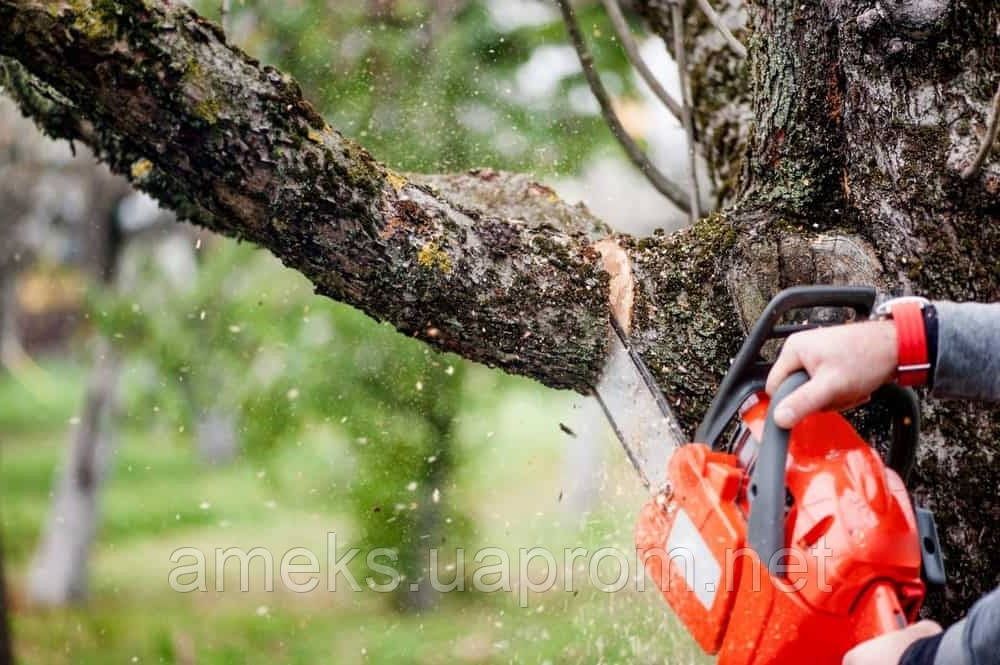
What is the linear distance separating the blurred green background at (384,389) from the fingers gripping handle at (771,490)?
26.0 inches

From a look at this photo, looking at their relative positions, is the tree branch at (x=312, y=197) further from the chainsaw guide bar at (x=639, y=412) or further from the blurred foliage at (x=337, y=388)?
the blurred foliage at (x=337, y=388)

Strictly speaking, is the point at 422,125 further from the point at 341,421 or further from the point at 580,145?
the point at 341,421

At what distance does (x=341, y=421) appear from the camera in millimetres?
4383

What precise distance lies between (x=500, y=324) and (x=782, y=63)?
2.22 feet

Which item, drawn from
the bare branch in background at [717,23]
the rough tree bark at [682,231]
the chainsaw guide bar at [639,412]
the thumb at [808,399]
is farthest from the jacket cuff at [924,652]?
the bare branch in background at [717,23]

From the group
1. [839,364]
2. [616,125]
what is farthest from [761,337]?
[616,125]

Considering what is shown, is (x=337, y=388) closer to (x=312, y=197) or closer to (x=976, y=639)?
(x=312, y=197)

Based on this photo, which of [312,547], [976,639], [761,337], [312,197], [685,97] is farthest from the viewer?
[312,547]

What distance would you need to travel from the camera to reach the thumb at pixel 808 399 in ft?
3.94

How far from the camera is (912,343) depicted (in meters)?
1.23

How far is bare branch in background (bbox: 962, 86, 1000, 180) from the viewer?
1348mm

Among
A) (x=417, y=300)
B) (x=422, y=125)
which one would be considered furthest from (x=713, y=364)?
(x=422, y=125)

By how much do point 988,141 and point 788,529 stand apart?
663 millimetres

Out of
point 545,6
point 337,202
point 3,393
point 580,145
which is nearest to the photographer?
point 337,202
